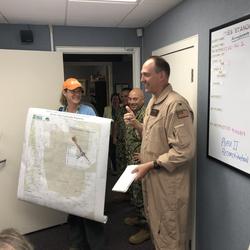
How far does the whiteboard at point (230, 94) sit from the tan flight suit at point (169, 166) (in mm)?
193

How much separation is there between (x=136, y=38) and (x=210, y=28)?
1534 millimetres

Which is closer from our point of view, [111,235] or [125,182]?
[125,182]

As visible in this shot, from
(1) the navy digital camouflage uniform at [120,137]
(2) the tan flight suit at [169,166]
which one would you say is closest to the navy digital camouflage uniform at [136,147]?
(2) the tan flight suit at [169,166]

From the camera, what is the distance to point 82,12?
8.39 feet

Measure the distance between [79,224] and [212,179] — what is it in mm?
1180

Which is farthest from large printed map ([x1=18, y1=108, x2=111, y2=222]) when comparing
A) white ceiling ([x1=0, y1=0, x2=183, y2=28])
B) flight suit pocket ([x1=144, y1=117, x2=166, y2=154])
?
white ceiling ([x1=0, y1=0, x2=183, y2=28])

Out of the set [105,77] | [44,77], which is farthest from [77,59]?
[44,77]

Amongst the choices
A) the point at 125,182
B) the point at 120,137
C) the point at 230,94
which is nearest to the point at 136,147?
the point at 125,182

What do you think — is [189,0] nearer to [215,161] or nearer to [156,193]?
[215,161]

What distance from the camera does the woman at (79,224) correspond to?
7.55ft

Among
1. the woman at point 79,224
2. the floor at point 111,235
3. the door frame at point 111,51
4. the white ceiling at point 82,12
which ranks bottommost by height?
the floor at point 111,235

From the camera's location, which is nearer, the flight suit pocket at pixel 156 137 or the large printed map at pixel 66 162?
the flight suit pocket at pixel 156 137

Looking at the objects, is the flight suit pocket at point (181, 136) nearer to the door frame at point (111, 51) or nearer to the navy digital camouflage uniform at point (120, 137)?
the door frame at point (111, 51)

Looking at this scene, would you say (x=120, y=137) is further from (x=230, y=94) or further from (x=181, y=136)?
(x=230, y=94)
